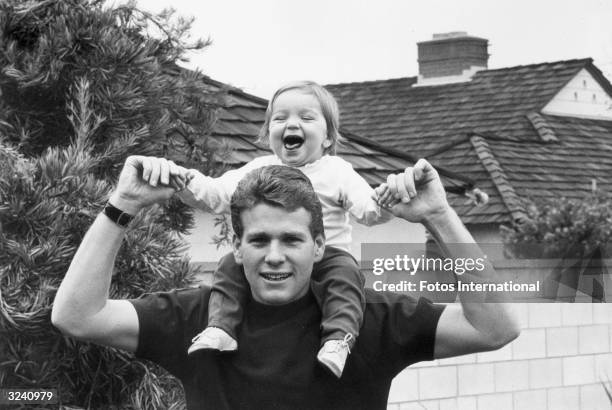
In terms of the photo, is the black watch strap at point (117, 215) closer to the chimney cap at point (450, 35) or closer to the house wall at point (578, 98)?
the house wall at point (578, 98)

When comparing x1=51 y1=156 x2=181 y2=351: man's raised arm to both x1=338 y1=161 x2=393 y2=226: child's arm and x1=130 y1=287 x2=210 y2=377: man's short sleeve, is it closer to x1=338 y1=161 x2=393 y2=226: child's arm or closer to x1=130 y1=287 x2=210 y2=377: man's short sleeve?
x1=130 y1=287 x2=210 y2=377: man's short sleeve

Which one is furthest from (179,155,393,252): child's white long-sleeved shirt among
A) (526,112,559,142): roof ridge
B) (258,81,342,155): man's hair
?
(526,112,559,142): roof ridge

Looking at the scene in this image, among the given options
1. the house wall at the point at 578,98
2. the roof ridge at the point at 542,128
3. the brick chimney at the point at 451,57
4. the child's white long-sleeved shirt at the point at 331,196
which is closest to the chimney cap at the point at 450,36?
the brick chimney at the point at 451,57

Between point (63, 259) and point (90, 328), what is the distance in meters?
1.68

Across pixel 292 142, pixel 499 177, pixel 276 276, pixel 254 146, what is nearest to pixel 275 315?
pixel 276 276

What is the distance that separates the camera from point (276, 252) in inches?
95.1

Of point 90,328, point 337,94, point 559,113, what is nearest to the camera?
point 90,328

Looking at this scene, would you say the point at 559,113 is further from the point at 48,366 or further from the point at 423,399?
the point at 48,366

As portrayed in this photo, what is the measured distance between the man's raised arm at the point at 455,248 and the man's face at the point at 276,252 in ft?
0.60

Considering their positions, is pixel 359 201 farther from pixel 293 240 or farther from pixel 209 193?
pixel 293 240

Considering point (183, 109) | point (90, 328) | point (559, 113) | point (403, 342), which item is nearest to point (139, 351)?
point (90, 328)

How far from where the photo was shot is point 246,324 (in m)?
2.51

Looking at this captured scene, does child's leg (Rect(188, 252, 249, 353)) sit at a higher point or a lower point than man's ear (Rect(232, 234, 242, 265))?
lower

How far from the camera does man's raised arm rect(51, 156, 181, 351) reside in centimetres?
241
